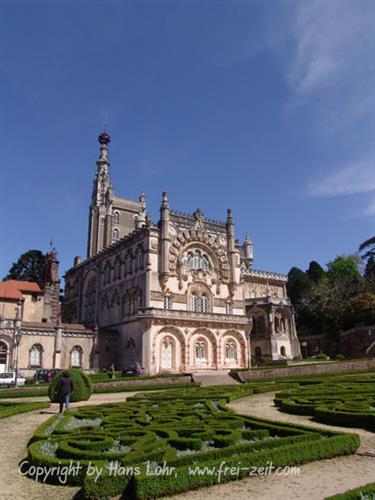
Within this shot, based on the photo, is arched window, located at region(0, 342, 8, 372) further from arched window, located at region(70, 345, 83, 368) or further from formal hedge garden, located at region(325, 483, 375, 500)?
formal hedge garden, located at region(325, 483, 375, 500)

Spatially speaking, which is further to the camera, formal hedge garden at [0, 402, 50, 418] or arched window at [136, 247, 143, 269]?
arched window at [136, 247, 143, 269]

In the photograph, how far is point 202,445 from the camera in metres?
10.2

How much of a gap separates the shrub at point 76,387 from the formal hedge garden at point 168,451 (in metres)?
8.96

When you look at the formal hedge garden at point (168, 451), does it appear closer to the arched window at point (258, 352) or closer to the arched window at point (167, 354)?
the arched window at point (167, 354)

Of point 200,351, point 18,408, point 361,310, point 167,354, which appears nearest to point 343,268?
point 361,310

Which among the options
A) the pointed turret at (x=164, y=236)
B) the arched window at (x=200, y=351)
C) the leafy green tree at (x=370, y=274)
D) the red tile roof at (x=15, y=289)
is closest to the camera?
the pointed turret at (x=164, y=236)

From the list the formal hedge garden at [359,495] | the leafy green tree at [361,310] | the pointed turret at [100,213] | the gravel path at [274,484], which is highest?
the pointed turret at [100,213]

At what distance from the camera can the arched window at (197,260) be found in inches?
2149

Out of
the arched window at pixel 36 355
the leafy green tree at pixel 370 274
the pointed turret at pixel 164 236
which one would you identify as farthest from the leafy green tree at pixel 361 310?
the arched window at pixel 36 355

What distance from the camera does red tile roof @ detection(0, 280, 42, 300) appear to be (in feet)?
178

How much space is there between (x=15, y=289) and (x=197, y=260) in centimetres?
2344

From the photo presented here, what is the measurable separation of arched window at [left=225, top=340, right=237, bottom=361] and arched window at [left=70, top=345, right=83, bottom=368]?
1750 cm

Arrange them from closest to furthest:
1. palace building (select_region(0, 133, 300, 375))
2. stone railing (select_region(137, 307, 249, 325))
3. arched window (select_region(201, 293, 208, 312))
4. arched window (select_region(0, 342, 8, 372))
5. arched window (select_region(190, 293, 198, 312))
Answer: arched window (select_region(0, 342, 8, 372))
stone railing (select_region(137, 307, 249, 325))
palace building (select_region(0, 133, 300, 375))
arched window (select_region(190, 293, 198, 312))
arched window (select_region(201, 293, 208, 312))

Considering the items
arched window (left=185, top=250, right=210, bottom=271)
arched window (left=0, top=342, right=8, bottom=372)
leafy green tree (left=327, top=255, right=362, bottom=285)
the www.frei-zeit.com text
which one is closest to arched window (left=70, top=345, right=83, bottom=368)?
arched window (left=0, top=342, right=8, bottom=372)
